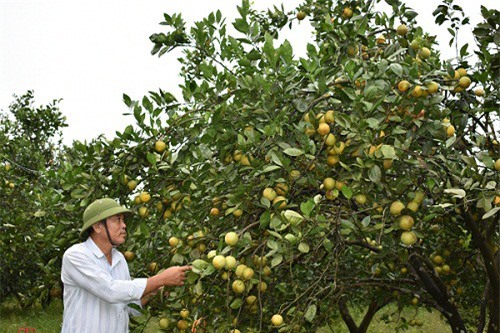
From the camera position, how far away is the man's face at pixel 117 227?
3.76 metres

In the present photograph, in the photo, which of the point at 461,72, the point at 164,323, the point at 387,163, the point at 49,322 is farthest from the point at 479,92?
the point at 49,322

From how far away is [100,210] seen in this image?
12.1ft

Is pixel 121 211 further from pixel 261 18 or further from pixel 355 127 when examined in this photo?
pixel 261 18

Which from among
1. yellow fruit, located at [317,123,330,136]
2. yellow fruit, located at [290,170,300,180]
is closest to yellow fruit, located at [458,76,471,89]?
yellow fruit, located at [317,123,330,136]

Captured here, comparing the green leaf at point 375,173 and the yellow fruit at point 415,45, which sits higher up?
the yellow fruit at point 415,45

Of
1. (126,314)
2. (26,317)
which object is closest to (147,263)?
(126,314)

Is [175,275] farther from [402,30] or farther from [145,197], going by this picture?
[402,30]

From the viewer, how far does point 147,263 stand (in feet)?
13.9

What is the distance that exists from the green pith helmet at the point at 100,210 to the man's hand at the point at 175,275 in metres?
0.51

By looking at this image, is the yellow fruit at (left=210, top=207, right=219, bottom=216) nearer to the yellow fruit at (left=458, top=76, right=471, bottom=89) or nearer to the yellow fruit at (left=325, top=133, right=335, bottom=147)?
the yellow fruit at (left=325, top=133, right=335, bottom=147)

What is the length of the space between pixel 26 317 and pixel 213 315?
9.45 meters

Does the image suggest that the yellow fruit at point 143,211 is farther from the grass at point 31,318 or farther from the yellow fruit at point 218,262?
the grass at point 31,318

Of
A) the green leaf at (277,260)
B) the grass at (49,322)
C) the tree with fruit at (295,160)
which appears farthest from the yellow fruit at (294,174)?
the grass at (49,322)

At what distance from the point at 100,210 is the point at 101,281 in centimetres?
41
